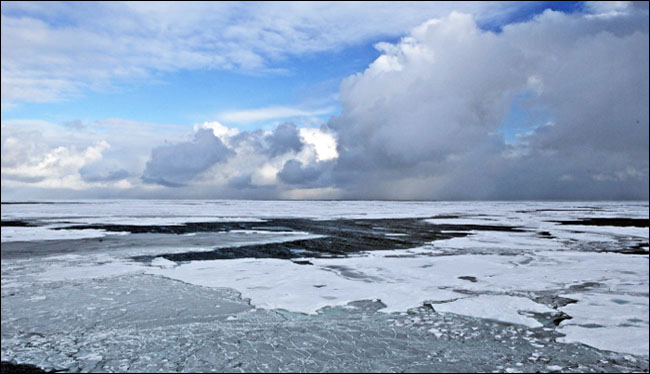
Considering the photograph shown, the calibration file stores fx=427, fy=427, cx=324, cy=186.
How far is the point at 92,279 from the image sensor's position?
944 cm

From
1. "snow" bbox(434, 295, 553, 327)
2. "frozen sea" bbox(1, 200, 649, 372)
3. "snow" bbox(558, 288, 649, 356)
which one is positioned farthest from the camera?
"snow" bbox(434, 295, 553, 327)

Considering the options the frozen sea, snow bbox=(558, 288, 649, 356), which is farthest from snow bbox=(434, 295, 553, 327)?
snow bbox=(558, 288, 649, 356)

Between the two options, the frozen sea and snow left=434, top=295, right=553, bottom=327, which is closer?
the frozen sea

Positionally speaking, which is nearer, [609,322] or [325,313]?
[609,322]

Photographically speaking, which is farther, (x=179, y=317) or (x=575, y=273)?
(x=575, y=273)

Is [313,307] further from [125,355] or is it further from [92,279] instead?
[92,279]

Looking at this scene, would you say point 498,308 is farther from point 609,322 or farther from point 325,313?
point 325,313

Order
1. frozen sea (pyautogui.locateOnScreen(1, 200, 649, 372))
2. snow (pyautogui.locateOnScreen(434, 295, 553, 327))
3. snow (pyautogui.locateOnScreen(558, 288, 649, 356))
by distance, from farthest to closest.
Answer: snow (pyautogui.locateOnScreen(434, 295, 553, 327)) → snow (pyautogui.locateOnScreen(558, 288, 649, 356)) → frozen sea (pyautogui.locateOnScreen(1, 200, 649, 372))

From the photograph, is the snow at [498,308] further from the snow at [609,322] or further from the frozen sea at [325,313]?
the snow at [609,322]

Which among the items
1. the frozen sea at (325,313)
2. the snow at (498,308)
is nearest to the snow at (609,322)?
the frozen sea at (325,313)

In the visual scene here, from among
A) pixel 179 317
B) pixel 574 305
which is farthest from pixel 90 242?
pixel 574 305

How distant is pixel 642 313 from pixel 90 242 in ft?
58.5

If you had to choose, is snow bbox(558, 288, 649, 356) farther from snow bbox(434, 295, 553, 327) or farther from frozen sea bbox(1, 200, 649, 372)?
snow bbox(434, 295, 553, 327)

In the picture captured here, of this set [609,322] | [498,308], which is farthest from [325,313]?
[609,322]
